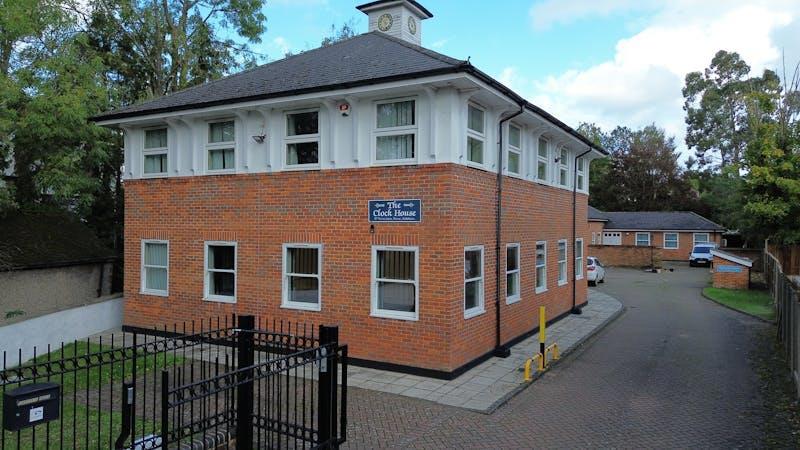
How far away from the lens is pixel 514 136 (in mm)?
12586

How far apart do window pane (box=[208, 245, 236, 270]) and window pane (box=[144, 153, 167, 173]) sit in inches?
98.1

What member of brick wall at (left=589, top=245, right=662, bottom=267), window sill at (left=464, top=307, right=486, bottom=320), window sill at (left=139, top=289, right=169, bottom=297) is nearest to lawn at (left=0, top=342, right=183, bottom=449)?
window sill at (left=139, top=289, right=169, bottom=297)

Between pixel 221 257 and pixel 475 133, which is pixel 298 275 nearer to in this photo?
pixel 221 257

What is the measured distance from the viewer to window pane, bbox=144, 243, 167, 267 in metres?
13.3

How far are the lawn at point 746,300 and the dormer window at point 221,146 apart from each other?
16.3 meters

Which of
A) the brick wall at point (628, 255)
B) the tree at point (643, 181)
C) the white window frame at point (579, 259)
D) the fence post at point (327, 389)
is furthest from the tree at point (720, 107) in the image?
the fence post at point (327, 389)

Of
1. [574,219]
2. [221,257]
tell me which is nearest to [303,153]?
[221,257]

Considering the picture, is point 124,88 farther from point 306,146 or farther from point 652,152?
point 652,152

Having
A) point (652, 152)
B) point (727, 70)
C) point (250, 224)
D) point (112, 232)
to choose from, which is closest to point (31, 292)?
point (112, 232)

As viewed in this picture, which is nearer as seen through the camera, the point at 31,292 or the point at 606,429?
the point at 606,429

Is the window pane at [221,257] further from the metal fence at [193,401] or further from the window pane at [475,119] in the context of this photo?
the window pane at [475,119]

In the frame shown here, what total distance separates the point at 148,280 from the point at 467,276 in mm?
8217

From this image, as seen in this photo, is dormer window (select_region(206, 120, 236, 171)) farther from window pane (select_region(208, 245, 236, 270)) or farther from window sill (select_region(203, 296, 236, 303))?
window sill (select_region(203, 296, 236, 303))

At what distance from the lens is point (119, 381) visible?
9.66 meters
